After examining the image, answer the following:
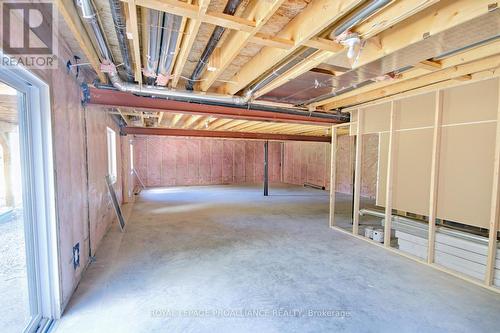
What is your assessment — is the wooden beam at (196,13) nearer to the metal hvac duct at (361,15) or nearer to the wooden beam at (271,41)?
the wooden beam at (271,41)

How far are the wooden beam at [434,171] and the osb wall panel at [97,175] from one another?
4171mm

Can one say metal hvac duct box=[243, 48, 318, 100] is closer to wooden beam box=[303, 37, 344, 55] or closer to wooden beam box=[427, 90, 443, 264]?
wooden beam box=[303, 37, 344, 55]

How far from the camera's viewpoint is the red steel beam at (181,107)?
2.84 m

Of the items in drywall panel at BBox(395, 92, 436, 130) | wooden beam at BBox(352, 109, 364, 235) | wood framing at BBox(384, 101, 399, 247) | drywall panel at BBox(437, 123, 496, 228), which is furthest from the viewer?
wooden beam at BBox(352, 109, 364, 235)

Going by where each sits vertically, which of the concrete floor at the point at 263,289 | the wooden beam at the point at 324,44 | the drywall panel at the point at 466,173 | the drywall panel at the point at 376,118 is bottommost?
the concrete floor at the point at 263,289

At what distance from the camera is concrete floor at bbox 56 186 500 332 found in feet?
6.16

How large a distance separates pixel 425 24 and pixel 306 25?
87cm

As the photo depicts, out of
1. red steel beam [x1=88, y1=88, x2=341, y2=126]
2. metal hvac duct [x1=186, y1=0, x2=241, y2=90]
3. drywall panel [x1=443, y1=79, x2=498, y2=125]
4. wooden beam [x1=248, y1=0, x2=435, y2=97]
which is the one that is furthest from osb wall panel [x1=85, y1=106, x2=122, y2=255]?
drywall panel [x1=443, y1=79, x2=498, y2=125]

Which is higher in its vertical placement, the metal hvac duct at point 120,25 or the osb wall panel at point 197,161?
the metal hvac duct at point 120,25

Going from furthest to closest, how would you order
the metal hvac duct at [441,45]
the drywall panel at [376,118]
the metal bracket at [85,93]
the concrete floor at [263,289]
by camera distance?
the drywall panel at [376,118] < the metal bracket at [85,93] < the concrete floor at [263,289] < the metal hvac duct at [441,45]

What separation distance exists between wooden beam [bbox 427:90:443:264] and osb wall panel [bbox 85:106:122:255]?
4171 millimetres

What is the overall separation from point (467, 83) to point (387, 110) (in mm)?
962

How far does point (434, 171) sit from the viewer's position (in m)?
2.90
